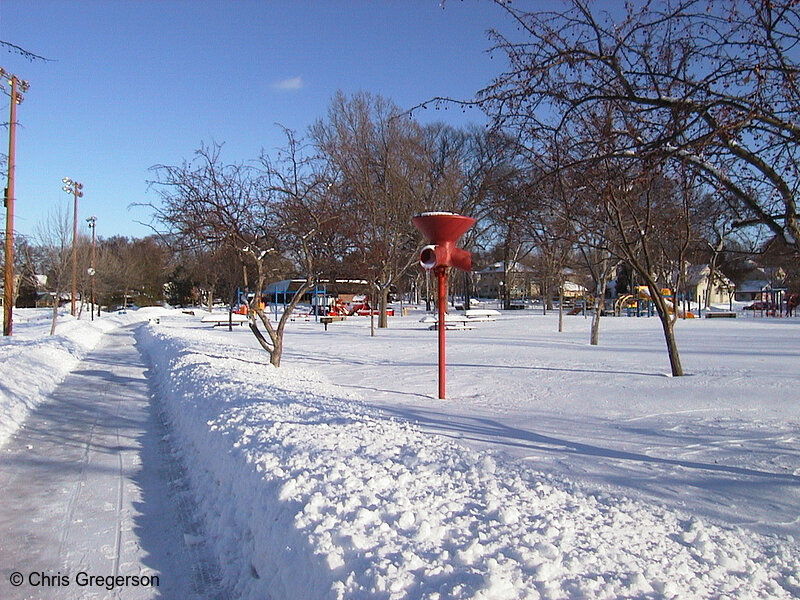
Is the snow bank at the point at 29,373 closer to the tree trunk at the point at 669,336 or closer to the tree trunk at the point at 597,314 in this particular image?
the tree trunk at the point at 669,336

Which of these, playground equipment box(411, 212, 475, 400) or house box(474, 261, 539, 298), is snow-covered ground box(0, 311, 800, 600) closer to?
playground equipment box(411, 212, 475, 400)

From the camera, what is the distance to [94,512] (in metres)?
5.62

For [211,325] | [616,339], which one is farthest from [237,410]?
[211,325]

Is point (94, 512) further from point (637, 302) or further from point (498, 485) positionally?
point (637, 302)

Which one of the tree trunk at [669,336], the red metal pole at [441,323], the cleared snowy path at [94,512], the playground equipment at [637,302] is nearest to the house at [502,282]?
the playground equipment at [637,302]

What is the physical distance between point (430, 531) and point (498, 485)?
1316mm

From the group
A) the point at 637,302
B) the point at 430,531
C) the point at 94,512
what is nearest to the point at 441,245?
the point at 94,512

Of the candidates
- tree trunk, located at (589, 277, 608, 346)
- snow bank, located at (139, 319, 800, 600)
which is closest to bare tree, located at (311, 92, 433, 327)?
tree trunk, located at (589, 277, 608, 346)

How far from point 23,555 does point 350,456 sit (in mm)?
2622

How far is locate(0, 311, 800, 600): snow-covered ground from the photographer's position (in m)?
3.44

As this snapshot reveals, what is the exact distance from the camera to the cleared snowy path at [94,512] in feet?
14.2

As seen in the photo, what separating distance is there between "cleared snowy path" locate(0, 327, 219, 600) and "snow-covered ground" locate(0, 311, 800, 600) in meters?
0.30

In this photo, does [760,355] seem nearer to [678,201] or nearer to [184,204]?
[678,201]

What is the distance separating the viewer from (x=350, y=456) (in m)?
5.66
